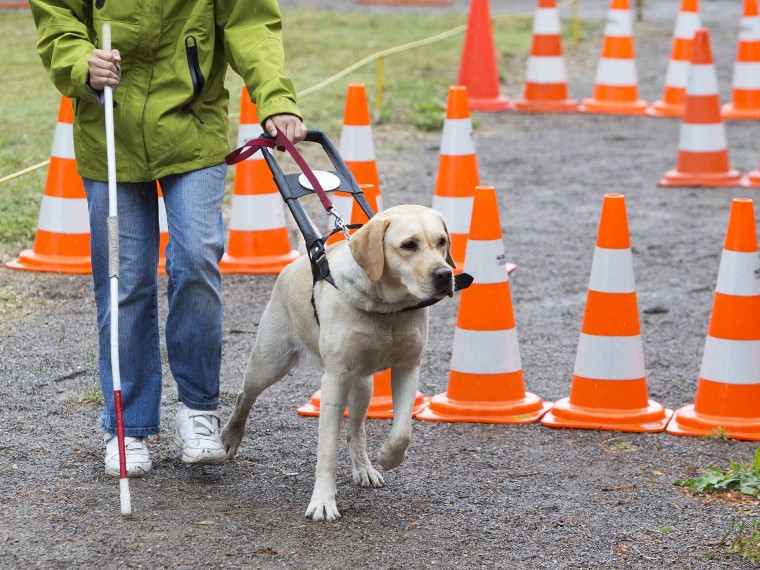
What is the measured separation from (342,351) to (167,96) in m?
1.07

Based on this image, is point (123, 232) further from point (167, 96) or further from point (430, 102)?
point (430, 102)

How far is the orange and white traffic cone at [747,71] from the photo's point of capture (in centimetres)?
1157

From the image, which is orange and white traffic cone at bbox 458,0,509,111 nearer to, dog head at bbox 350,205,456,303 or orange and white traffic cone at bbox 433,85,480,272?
orange and white traffic cone at bbox 433,85,480,272

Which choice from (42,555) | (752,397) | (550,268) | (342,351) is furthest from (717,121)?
(42,555)

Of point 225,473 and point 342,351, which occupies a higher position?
point 342,351

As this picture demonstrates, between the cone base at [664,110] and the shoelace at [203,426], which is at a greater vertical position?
the shoelace at [203,426]

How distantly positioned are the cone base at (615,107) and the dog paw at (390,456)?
8.60 m

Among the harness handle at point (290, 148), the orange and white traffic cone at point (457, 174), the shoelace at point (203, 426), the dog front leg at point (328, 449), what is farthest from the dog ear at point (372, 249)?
the orange and white traffic cone at point (457, 174)

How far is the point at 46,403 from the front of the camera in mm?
5199

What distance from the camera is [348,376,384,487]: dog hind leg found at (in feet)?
14.6

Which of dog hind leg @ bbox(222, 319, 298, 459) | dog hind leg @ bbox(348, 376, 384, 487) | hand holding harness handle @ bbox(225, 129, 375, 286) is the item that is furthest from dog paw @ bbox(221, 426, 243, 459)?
hand holding harness handle @ bbox(225, 129, 375, 286)

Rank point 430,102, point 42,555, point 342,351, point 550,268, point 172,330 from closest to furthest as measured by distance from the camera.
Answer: point 42,555, point 342,351, point 172,330, point 550,268, point 430,102

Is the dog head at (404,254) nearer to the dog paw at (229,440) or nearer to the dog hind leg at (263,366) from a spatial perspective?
the dog hind leg at (263,366)

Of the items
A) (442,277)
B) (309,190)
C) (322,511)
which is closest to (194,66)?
(309,190)
